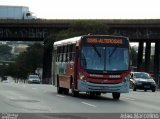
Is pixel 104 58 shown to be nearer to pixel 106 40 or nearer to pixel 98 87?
pixel 106 40

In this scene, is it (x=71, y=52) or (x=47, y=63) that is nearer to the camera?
(x=71, y=52)

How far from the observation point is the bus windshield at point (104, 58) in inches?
1104

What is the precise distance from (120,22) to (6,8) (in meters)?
24.5

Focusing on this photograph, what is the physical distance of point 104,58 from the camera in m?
28.3

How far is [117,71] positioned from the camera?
1101 inches

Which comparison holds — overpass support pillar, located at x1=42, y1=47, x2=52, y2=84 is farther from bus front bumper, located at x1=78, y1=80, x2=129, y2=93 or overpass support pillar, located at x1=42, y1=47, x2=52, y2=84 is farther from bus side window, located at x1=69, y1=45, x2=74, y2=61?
bus front bumper, located at x1=78, y1=80, x2=129, y2=93

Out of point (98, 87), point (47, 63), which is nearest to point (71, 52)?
point (98, 87)

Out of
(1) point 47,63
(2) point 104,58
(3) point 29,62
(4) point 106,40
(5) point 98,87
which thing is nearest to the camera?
(5) point 98,87

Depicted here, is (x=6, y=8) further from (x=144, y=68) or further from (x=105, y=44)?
(x=105, y=44)

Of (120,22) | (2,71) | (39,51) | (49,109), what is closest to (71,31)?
(120,22)

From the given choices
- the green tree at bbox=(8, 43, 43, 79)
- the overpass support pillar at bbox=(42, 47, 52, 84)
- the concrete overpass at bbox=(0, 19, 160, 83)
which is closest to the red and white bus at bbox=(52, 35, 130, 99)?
the concrete overpass at bbox=(0, 19, 160, 83)

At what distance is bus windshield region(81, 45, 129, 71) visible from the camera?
28.0m

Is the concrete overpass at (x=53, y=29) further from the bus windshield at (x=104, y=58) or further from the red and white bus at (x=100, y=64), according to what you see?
the bus windshield at (x=104, y=58)

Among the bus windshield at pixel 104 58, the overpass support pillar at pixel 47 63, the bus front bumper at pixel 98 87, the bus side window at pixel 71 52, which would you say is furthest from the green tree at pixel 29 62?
the bus front bumper at pixel 98 87
